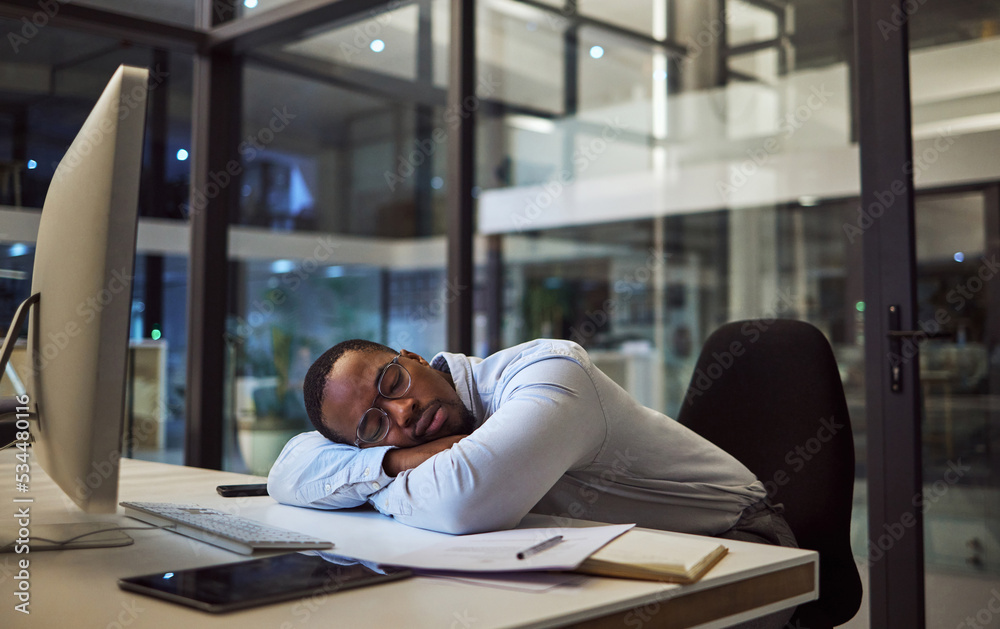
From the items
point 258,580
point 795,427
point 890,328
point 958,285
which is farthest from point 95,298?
point 958,285

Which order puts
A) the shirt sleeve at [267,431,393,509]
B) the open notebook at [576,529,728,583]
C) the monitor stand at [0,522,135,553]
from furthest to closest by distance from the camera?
→ the shirt sleeve at [267,431,393,509]
the monitor stand at [0,522,135,553]
the open notebook at [576,529,728,583]

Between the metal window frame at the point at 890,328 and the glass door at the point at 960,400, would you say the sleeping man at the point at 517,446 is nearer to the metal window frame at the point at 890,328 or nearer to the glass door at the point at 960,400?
the metal window frame at the point at 890,328

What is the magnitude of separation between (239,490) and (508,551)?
0.80m

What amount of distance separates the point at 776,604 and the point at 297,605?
0.57 meters

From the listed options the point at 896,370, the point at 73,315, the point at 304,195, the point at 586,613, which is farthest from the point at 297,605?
the point at 304,195

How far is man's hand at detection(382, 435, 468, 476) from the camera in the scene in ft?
4.42

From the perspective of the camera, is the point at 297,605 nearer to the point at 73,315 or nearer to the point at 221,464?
the point at 73,315

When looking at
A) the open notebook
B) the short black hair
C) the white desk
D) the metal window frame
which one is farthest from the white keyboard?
the metal window frame

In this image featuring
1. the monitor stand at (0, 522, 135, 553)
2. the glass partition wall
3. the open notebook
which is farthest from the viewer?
the glass partition wall

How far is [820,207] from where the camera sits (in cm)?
331

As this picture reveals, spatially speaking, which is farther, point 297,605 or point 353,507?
point 353,507

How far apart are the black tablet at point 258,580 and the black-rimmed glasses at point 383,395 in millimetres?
433

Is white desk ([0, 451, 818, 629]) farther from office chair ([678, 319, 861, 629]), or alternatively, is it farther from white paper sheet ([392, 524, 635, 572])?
office chair ([678, 319, 861, 629])

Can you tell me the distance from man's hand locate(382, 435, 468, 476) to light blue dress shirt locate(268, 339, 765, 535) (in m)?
0.03
